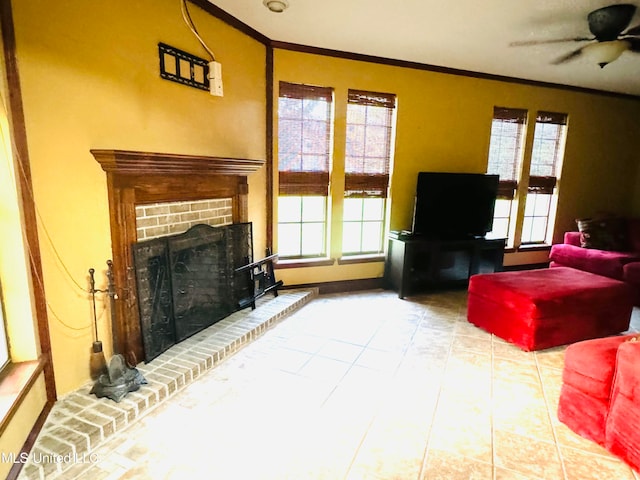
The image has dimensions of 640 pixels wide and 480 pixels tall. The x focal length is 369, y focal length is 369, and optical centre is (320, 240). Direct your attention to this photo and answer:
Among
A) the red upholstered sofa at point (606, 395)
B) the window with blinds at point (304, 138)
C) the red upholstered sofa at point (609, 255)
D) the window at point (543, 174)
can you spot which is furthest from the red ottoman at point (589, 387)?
the window at point (543, 174)

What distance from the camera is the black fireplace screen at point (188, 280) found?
7.85 ft

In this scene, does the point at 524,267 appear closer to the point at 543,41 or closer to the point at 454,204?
the point at 454,204

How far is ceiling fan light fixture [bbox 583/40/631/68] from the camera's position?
2.47m

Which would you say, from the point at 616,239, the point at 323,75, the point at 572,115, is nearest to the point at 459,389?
the point at 323,75

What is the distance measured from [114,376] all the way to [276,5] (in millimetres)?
2741

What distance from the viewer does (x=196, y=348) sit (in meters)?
2.67

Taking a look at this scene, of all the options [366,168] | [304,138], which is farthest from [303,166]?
[366,168]

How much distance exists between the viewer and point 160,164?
2.32 metres

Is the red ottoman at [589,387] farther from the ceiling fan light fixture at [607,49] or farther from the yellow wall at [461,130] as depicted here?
the yellow wall at [461,130]

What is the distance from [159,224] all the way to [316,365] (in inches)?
58.9

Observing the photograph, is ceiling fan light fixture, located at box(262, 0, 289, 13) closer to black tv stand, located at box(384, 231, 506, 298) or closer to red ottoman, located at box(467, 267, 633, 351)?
black tv stand, located at box(384, 231, 506, 298)

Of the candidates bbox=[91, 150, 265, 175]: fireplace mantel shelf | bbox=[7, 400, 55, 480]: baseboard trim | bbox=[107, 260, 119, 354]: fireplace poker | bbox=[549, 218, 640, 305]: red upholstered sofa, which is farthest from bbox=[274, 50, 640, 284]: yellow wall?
bbox=[7, 400, 55, 480]: baseboard trim

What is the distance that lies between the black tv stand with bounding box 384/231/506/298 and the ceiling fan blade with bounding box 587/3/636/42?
2.20m
